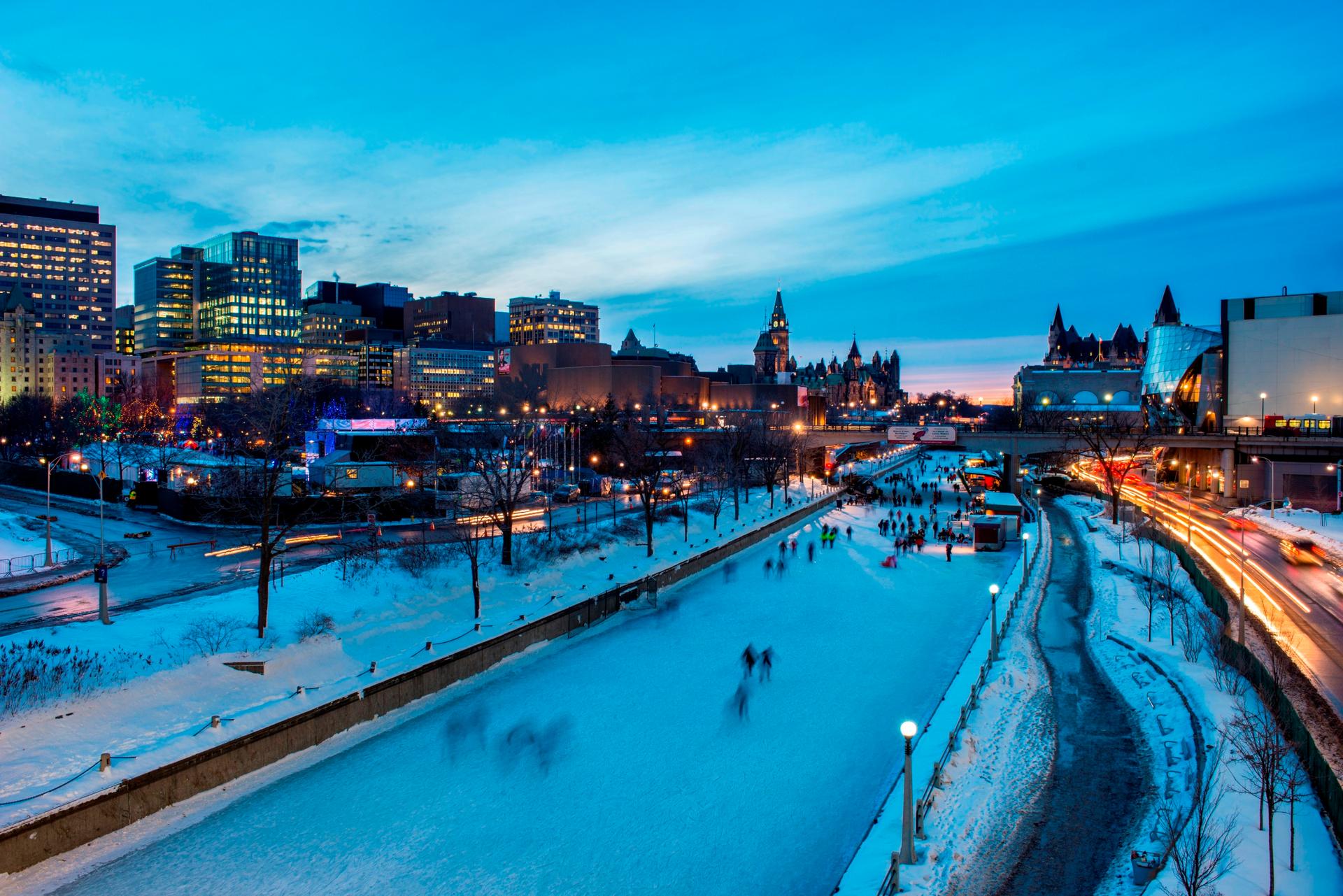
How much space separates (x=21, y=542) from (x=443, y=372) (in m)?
154

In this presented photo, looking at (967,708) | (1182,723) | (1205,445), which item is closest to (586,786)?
(967,708)

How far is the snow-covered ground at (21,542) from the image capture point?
1389 inches

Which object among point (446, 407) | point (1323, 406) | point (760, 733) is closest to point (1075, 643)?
point (760, 733)

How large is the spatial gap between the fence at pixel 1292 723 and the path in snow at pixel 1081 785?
2651 millimetres

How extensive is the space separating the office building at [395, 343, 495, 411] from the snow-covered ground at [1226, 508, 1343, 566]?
15160cm

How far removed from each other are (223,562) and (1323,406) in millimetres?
74523

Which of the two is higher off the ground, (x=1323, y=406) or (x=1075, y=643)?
(x=1323, y=406)

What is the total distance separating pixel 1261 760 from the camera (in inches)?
556

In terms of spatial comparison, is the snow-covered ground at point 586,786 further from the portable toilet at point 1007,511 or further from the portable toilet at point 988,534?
the portable toilet at point 1007,511

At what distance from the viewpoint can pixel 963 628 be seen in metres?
29.5

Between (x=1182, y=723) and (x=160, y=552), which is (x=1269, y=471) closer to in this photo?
(x=1182, y=723)

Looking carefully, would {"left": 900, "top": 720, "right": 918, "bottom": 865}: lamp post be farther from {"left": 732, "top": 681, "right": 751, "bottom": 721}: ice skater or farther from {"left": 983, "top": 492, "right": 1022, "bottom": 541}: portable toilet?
{"left": 983, "top": 492, "right": 1022, "bottom": 541}: portable toilet

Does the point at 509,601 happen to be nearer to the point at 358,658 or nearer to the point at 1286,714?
the point at 358,658

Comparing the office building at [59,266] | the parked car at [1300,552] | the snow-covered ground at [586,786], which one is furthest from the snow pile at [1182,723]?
the office building at [59,266]
